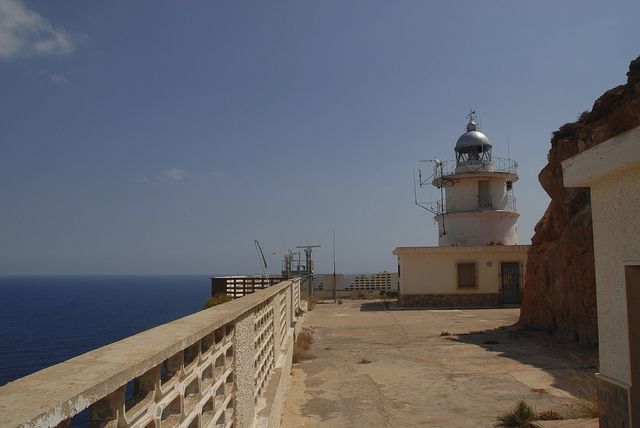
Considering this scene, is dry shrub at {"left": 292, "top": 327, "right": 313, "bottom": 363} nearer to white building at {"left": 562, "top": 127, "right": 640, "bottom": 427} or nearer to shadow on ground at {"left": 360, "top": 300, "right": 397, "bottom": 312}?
white building at {"left": 562, "top": 127, "right": 640, "bottom": 427}

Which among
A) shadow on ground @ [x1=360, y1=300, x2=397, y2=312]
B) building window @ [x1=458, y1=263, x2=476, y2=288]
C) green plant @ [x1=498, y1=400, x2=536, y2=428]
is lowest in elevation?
shadow on ground @ [x1=360, y1=300, x2=397, y2=312]

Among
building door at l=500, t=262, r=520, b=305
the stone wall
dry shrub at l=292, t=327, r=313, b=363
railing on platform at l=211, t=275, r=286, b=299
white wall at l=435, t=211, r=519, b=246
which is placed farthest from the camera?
railing on platform at l=211, t=275, r=286, b=299

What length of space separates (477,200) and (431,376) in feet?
58.8

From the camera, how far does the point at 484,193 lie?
25.6 meters

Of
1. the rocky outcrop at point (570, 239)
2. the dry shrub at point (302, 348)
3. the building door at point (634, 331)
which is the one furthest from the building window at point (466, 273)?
the building door at point (634, 331)

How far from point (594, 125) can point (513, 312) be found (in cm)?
982

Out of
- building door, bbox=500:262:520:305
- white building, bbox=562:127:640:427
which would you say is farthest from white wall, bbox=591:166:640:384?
building door, bbox=500:262:520:305

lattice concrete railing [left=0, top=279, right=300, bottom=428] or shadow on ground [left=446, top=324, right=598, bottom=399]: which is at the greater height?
lattice concrete railing [left=0, top=279, right=300, bottom=428]

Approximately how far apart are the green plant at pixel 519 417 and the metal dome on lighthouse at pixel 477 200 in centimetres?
1943

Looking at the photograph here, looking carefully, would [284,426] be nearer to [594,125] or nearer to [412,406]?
[412,406]

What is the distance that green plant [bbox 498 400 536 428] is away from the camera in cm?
601

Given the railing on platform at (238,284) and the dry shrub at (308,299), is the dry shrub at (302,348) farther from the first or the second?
the railing on platform at (238,284)

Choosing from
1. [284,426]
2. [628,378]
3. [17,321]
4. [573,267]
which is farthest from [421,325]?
[17,321]

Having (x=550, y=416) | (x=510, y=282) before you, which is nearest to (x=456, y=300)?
(x=510, y=282)
